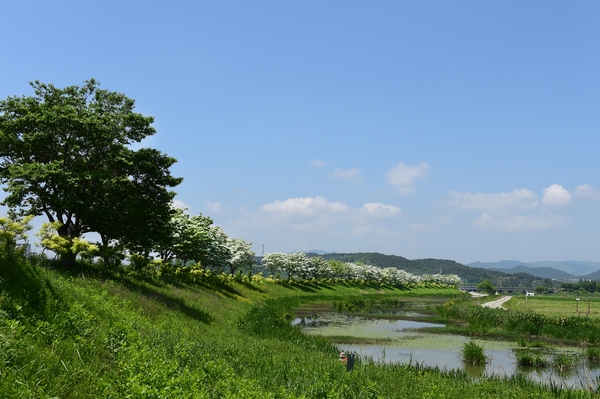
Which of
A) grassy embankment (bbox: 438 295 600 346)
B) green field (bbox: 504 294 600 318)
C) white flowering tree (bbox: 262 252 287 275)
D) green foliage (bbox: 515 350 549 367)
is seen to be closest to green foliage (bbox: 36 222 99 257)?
green foliage (bbox: 515 350 549 367)

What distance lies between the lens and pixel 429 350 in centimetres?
2988

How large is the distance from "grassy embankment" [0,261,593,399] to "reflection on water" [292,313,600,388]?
487 cm

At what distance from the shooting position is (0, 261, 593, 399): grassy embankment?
31.2 ft

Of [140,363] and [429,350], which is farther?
[429,350]

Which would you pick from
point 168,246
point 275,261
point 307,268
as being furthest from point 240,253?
point 168,246

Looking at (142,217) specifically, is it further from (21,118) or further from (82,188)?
(21,118)

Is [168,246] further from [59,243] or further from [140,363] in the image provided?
[140,363]

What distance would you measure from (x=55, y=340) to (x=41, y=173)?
1809cm

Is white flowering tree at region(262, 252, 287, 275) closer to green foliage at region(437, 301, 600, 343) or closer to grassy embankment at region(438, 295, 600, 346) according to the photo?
green foliage at region(437, 301, 600, 343)

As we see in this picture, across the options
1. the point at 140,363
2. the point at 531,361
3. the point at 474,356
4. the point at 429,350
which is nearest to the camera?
the point at 140,363

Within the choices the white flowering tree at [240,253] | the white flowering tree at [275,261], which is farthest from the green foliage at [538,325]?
the white flowering tree at [275,261]

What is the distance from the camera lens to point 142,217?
105ft

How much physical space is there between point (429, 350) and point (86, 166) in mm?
26175

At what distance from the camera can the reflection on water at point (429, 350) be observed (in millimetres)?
22320
